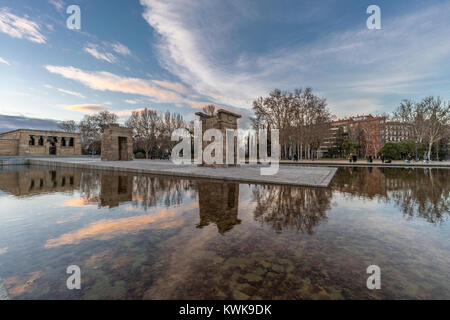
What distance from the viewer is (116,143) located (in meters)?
24.9

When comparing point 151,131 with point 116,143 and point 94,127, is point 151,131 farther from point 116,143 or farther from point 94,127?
point 94,127

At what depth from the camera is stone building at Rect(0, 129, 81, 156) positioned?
36094mm

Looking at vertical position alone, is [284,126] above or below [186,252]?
above

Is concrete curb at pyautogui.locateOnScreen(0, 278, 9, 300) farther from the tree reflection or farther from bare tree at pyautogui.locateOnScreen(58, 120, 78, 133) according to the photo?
bare tree at pyautogui.locateOnScreen(58, 120, 78, 133)

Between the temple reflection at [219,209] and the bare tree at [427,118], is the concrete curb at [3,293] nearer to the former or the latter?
the temple reflection at [219,209]

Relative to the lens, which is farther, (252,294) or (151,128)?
(151,128)

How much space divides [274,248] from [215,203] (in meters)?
3.15

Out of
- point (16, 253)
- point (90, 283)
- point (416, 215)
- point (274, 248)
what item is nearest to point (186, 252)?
point (90, 283)

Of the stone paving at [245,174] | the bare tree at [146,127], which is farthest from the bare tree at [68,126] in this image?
the stone paving at [245,174]

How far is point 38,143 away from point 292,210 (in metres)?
56.9

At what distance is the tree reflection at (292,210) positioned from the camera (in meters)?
4.16

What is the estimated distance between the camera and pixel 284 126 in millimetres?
36219
